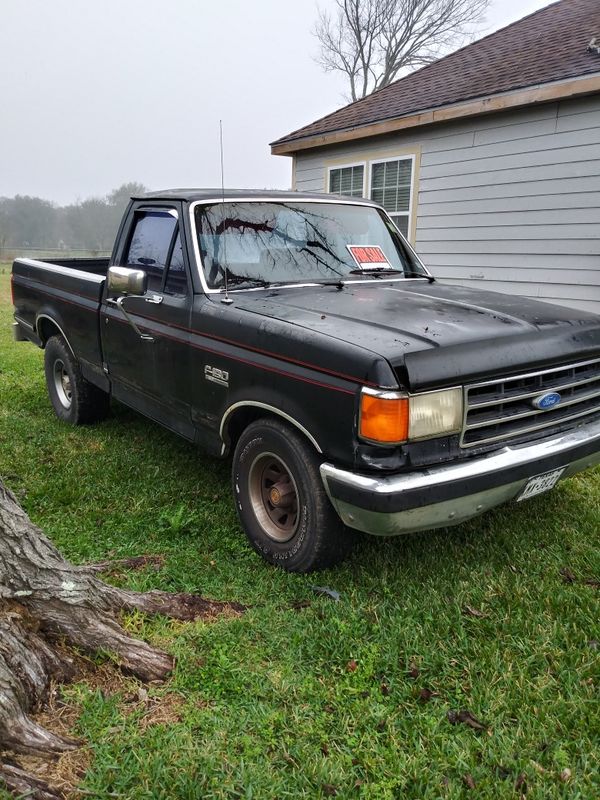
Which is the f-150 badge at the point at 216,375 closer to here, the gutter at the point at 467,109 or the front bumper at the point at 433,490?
the front bumper at the point at 433,490

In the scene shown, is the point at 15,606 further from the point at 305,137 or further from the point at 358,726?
the point at 305,137

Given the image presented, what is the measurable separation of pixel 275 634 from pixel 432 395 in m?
1.22

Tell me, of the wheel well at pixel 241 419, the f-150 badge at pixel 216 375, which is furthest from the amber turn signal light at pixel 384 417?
the f-150 badge at pixel 216 375

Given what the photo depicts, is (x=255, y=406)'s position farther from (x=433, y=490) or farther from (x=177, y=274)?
(x=177, y=274)

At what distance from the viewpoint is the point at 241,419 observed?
3.45m

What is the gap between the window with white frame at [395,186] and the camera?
332 inches

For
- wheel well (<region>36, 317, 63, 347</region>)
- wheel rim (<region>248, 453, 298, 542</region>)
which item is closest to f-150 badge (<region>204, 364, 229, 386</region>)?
wheel rim (<region>248, 453, 298, 542</region>)

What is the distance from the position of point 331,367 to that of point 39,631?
1.52 meters

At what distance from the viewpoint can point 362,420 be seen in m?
2.58

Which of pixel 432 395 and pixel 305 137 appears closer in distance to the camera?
pixel 432 395

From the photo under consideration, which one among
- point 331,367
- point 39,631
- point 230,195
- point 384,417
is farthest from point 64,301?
point 384,417

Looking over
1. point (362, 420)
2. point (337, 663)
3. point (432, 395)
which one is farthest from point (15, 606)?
point (432, 395)

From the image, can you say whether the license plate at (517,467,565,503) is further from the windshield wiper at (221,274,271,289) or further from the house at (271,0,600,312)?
the house at (271,0,600,312)

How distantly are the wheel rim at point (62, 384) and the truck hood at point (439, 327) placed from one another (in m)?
2.77
